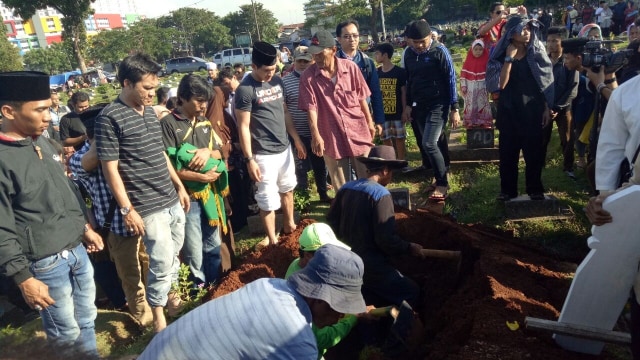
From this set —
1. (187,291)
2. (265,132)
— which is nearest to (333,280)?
(187,291)

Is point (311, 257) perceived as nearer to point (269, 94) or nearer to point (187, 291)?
point (187, 291)

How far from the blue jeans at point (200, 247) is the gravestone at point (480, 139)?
3.76 metres

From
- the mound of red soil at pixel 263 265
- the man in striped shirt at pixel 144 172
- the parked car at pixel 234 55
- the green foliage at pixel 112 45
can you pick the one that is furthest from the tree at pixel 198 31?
the man in striped shirt at pixel 144 172

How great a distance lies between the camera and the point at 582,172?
18.3ft

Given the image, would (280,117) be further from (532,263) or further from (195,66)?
(195,66)

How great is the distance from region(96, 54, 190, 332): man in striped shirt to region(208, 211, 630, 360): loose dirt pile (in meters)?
0.57

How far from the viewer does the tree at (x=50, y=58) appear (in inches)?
2253

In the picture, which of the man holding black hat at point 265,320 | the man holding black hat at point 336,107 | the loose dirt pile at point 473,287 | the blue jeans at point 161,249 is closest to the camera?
the man holding black hat at point 265,320

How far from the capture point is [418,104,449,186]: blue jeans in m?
5.14

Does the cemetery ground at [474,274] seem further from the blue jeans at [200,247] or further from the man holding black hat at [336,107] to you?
the man holding black hat at [336,107]

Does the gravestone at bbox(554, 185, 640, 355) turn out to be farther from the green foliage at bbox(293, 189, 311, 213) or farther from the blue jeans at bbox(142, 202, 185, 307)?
the green foliage at bbox(293, 189, 311, 213)

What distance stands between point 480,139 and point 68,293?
5244 mm


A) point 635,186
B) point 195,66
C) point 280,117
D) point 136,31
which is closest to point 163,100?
point 280,117

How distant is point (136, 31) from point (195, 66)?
2004 cm
